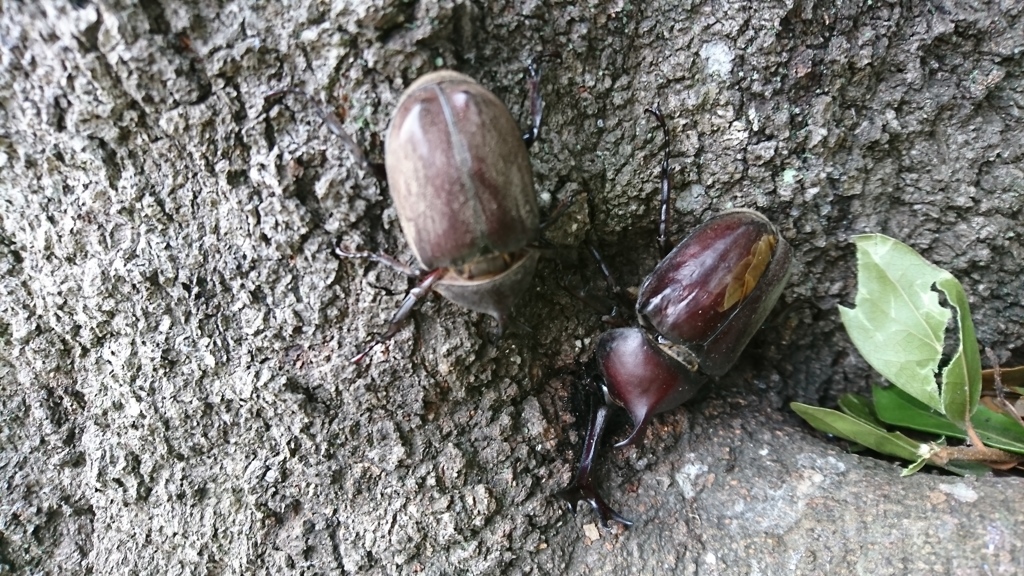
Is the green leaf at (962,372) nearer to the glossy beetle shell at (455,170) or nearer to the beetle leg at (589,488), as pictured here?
the beetle leg at (589,488)

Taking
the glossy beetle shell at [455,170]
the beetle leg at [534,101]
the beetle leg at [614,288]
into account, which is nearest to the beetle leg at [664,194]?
the beetle leg at [614,288]

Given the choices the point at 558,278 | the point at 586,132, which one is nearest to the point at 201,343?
the point at 558,278

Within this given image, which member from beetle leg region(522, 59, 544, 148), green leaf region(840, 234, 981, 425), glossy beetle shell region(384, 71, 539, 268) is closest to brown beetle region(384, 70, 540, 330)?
glossy beetle shell region(384, 71, 539, 268)

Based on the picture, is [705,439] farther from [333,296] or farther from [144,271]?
[144,271]

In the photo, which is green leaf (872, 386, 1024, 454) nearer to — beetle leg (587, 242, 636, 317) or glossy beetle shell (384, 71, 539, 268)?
beetle leg (587, 242, 636, 317)

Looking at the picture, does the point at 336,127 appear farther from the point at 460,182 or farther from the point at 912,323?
the point at 912,323
